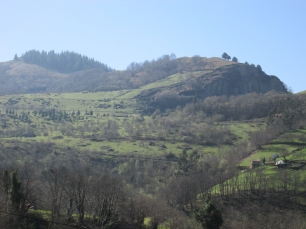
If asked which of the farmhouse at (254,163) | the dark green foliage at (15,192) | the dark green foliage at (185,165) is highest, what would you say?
the dark green foliage at (15,192)

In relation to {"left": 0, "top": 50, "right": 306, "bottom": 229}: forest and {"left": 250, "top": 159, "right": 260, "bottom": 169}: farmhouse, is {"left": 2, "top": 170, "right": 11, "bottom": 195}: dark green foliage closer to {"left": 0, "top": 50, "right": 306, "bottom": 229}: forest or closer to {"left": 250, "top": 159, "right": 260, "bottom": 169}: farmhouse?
{"left": 0, "top": 50, "right": 306, "bottom": 229}: forest

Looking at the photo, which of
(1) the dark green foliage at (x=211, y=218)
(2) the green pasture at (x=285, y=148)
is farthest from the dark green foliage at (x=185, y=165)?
(1) the dark green foliage at (x=211, y=218)

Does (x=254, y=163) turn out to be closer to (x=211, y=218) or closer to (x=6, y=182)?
(x=211, y=218)

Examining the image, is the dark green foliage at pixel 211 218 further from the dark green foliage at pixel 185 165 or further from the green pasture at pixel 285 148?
the green pasture at pixel 285 148

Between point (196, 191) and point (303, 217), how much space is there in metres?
27.3

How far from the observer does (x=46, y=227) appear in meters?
55.8

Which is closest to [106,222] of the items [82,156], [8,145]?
[82,156]

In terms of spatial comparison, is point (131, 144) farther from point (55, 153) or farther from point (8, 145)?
point (8, 145)

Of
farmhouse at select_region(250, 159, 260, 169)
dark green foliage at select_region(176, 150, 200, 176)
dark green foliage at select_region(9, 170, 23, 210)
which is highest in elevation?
dark green foliage at select_region(9, 170, 23, 210)

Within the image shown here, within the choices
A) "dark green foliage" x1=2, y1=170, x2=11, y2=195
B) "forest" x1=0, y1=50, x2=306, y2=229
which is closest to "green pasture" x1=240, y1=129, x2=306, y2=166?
"forest" x1=0, y1=50, x2=306, y2=229

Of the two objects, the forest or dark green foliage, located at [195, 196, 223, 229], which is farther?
the forest

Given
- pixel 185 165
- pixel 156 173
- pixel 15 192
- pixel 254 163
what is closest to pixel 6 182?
pixel 15 192

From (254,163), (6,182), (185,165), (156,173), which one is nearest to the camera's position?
(6,182)

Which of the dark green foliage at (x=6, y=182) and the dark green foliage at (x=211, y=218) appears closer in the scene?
the dark green foliage at (x=211, y=218)
